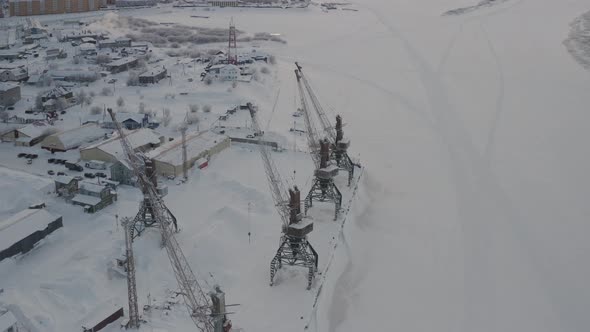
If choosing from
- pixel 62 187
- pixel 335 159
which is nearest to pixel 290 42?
pixel 335 159

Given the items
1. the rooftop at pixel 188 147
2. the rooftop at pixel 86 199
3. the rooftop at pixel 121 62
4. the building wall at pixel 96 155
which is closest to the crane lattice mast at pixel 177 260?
the rooftop at pixel 86 199

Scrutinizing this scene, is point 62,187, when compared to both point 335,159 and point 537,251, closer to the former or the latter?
point 335,159

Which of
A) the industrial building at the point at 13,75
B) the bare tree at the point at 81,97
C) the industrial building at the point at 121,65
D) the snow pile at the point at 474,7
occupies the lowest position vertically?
the bare tree at the point at 81,97

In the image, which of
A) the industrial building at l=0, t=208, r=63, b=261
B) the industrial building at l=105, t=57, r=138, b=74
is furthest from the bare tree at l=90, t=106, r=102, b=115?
the industrial building at l=0, t=208, r=63, b=261

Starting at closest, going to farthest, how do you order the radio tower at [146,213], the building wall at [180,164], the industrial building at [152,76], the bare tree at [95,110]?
the radio tower at [146,213], the building wall at [180,164], the bare tree at [95,110], the industrial building at [152,76]

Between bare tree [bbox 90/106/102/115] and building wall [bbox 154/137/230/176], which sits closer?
building wall [bbox 154/137/230/176]

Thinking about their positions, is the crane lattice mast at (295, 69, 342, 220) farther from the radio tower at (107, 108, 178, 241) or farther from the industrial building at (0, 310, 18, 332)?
the industrial building at (0, 310, 18, 332)

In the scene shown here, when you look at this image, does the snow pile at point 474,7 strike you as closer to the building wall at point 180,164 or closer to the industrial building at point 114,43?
the industrial building at point 114,43

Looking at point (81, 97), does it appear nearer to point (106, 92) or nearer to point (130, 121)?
point (106, 92)
